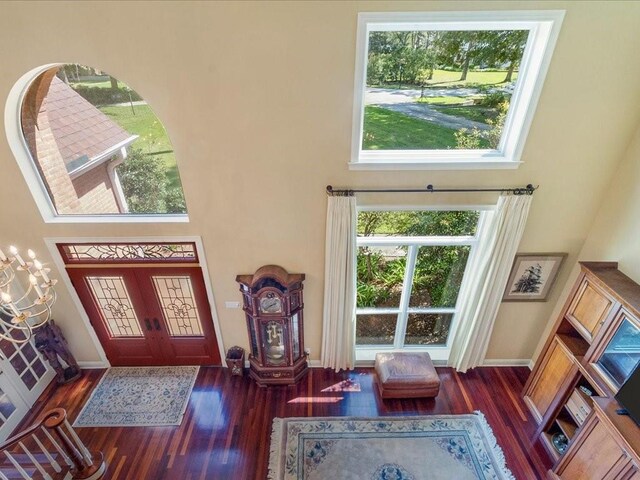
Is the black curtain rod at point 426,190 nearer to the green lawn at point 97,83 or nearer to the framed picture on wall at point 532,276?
the framed picture on wall at point 532,276

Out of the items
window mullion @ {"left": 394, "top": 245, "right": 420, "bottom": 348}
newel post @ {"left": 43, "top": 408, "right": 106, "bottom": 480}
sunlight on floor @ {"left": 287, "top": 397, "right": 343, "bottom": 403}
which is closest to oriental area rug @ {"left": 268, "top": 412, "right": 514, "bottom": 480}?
sunlight on floor @ {"left": 287, "top": 397, "right": 343, "bottom": 403}

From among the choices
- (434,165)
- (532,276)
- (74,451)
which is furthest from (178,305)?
(532,276)

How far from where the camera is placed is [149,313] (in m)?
4.66

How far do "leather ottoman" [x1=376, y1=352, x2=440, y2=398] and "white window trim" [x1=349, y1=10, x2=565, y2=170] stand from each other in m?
2.61

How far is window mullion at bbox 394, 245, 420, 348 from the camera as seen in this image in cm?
438

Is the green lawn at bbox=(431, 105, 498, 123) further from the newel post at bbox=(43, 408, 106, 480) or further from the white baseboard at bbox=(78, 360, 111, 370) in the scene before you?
the white baseboard at bbox=(78, 360, 111, 370)

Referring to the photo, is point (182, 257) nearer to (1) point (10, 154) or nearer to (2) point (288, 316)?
(2) point (288, 316)

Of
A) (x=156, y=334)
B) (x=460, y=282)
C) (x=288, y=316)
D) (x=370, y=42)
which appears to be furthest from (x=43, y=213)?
(x=460, y=282)

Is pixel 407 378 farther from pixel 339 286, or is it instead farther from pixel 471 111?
pixel 471 111

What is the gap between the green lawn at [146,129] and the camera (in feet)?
11.4

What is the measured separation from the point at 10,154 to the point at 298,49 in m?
3.14

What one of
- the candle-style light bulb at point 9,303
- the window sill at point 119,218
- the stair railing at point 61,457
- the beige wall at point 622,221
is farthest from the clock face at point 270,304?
the beige wall at point 622,221

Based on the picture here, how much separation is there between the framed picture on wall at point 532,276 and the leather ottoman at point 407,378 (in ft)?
4.54

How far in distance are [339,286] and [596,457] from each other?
2.89m
